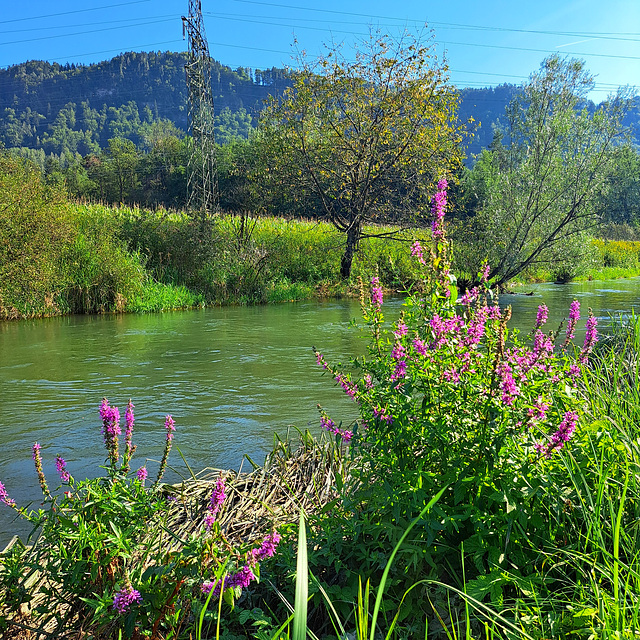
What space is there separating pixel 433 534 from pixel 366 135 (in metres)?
19.6

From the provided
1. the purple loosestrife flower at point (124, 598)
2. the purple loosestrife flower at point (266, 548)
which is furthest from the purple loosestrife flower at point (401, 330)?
the purple loosestrife flower at point (124, 598)

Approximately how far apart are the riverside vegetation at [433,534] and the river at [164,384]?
3.69 ft

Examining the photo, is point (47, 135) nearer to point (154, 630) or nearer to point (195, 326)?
point (195, 326)

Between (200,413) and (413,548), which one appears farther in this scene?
(200,413)

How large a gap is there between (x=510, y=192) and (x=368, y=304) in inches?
664

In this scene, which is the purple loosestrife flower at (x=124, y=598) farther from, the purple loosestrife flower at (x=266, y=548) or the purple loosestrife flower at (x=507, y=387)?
the purple loosestrife flower at (x=507, y=387)

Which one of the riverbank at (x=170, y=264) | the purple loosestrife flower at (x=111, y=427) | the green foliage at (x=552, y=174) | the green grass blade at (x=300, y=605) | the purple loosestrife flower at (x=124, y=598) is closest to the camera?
the green grass blade at (x=300, y=605)

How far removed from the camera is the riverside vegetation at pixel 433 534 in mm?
1796

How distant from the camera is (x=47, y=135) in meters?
169

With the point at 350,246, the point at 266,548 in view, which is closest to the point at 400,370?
the point at 266,548

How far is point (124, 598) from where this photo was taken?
1753 millimetres

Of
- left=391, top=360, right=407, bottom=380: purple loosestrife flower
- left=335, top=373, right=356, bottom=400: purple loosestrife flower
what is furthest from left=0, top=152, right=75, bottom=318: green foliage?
left=391, top=360, right=407, bottom=380: purple loosestrife flower

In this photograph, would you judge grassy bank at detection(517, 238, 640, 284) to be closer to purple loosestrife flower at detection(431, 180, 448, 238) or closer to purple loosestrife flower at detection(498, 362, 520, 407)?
purple loosestrife flower at detection(431, 180, 448, 238)

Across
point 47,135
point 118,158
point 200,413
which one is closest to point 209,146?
point 200,413
